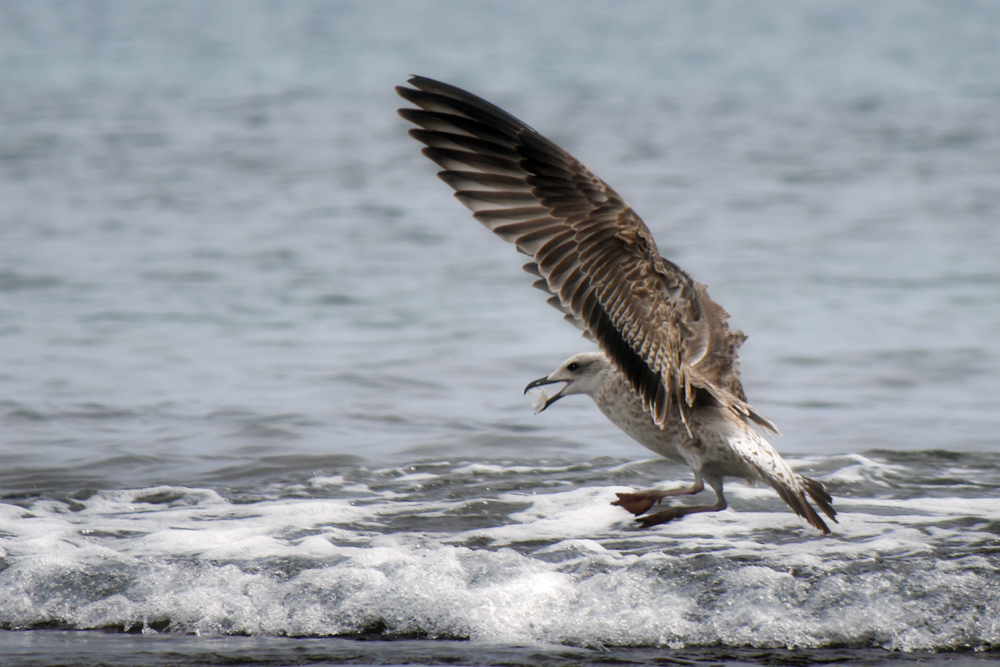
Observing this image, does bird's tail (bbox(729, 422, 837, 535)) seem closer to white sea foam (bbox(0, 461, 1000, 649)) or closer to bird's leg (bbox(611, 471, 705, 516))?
white sea foam (bbox(0, 461, 1000, 649))

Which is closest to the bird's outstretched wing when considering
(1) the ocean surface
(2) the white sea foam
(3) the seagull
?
(3) the seagull

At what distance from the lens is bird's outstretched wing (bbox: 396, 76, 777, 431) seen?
4.40 m

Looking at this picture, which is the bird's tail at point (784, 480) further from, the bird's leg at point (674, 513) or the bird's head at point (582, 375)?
the bird's head at point (582, 375)

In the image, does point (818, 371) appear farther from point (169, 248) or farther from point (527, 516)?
point (169, 248)

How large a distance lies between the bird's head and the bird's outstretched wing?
0.48m

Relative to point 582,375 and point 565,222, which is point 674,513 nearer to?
point 582,375

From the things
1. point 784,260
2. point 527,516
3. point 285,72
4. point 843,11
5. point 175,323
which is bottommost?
point 527,516

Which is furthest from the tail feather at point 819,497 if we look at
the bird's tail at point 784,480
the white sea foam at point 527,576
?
the white sea foam at point 527,576

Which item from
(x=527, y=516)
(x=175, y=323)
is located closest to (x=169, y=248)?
(x=175, y=323)

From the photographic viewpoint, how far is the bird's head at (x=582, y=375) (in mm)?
5039

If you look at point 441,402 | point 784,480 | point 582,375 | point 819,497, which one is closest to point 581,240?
point 582,375

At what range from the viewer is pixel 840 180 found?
16.0 m

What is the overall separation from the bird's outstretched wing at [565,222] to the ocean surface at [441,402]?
75 centimetres

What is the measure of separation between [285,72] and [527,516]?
77.2ft
